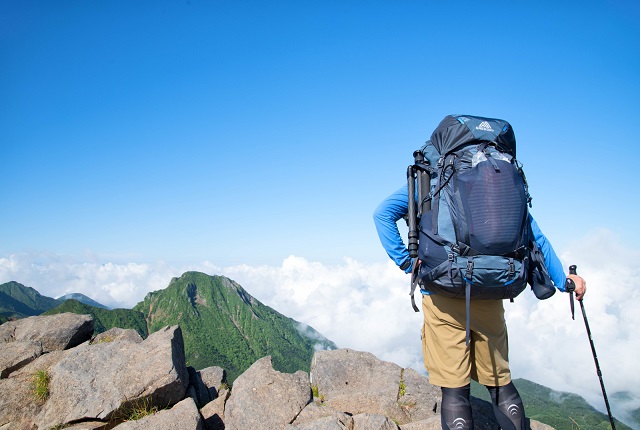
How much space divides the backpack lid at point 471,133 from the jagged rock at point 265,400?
304 inches

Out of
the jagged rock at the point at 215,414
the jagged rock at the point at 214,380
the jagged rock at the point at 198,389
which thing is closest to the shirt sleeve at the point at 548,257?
the jagged rock at the point at 215,414

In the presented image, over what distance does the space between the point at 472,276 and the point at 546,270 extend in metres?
1.56

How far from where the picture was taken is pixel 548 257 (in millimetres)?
5891

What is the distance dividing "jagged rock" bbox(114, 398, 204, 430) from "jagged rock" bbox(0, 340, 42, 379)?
18.2 ft

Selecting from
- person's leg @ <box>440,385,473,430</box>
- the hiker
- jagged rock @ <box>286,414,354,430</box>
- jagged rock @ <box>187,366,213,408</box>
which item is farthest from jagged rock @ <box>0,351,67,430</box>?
the hiker

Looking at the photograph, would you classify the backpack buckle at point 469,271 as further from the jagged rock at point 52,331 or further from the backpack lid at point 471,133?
the jagged rock at point 52,331

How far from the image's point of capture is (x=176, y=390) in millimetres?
9805

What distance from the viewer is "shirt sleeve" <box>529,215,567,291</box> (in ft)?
19.2

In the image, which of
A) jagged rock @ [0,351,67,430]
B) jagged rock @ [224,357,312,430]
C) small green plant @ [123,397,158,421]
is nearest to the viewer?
small green plant @ [123,397,158,421]

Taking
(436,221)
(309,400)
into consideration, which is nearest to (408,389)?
(309,400)

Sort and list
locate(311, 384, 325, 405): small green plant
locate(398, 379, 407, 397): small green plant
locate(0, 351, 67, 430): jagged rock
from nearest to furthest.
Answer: locate(0, 351, 67, 430): jagged rock
locate(398, 379, 407, 397): small green plant
locate(311, 384, 325, 405): small green plant

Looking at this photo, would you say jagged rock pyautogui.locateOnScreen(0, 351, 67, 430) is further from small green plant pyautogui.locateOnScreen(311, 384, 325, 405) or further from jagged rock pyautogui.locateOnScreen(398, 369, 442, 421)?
jagged rock pyautogui.locateOnScreen(398, 369, 442, 421)

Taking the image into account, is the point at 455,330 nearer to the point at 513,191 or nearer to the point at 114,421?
the point at 513,191

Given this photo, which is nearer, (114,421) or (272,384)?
(114,421)
